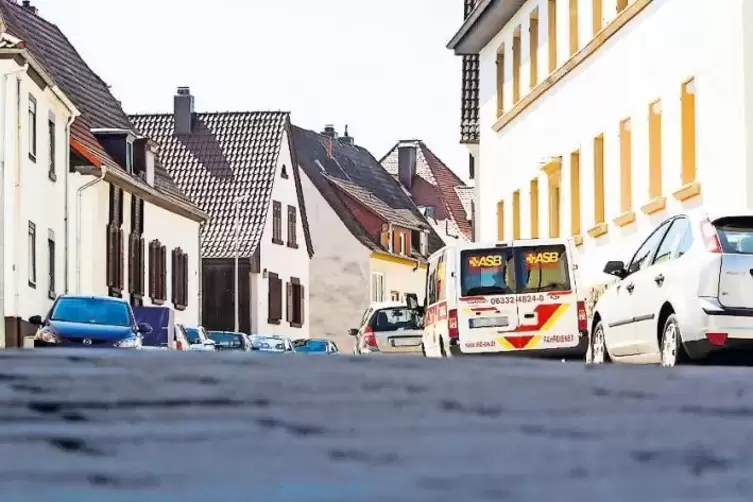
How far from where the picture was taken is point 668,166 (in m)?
27.4

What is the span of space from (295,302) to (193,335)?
30.7 meters

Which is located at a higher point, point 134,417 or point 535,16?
point 535,16

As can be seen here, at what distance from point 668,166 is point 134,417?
23862 millimetres

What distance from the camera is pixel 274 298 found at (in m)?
70.5

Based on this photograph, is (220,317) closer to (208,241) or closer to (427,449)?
(208,241)

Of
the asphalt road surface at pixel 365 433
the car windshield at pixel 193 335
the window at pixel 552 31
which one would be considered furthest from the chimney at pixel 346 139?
the asphalt road surface at pixel 365 433

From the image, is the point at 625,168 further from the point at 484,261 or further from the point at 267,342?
the point at 267,342

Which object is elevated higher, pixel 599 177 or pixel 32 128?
pixel 32 128

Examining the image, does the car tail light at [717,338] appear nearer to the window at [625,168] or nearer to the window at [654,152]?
the window at [654,152]

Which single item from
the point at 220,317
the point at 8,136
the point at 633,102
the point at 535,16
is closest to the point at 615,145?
the point at 633,102

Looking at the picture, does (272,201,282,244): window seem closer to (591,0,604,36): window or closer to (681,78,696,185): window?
(591,0,604,36): window

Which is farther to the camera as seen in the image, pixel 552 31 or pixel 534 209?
pixel 534 209

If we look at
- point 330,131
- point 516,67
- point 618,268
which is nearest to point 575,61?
point 516,67

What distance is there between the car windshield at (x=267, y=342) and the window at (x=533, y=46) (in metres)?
16.4
